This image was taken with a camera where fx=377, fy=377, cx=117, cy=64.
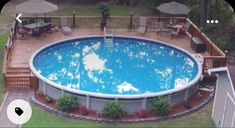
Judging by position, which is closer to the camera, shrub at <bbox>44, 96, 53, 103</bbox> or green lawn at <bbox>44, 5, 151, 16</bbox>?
shrub at <bbox>44, 96, 53, 103</bbox>

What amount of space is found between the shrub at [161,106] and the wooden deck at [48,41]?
6.32m

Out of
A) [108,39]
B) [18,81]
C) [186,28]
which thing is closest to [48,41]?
[108,39]

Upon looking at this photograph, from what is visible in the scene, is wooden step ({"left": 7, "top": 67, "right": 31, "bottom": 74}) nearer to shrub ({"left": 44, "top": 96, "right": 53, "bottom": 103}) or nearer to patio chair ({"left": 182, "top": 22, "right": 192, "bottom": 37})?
shrub ({"left": 44, "top": 96, "right": 53, "bottom": 103})

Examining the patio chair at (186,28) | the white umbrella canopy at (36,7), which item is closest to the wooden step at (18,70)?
the white umbrella canopy at (36,7)

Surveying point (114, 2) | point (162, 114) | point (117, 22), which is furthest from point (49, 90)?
point (114, 2)

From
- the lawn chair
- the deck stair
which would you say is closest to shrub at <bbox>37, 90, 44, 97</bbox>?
the deck stair

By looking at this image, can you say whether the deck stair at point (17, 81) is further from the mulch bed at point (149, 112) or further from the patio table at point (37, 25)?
the patio table at point (37, 25)

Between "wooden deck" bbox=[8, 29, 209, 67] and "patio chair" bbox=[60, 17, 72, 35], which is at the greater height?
"patio chair" bbox=[60, 17, 72, 35]

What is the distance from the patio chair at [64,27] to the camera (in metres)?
21.7

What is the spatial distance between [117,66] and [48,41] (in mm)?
4504

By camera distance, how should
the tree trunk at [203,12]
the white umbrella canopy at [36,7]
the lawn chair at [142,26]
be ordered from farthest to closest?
the lawn chair at [142,26], the tree trunk at [203,12], the white umbrella canopy at [36,7]

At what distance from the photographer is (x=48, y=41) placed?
20.6 metres

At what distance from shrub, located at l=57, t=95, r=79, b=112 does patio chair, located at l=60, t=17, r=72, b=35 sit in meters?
8.40

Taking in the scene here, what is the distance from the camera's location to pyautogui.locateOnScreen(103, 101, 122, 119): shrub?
522 inches
